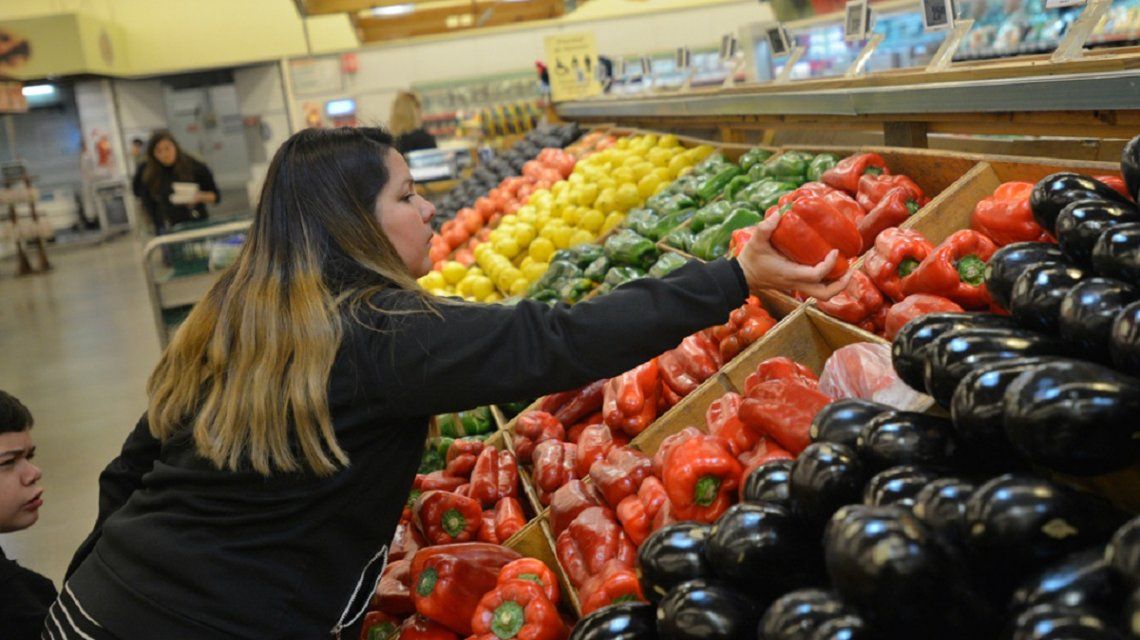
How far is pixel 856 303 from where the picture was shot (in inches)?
97.2

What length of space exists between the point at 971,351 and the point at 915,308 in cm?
92

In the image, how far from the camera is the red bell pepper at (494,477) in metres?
2.93

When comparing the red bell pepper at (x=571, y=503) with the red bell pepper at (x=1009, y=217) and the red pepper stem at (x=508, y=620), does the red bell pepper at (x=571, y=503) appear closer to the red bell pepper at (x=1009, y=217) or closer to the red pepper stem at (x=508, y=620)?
the red pepper stem at (x=508, y=620)

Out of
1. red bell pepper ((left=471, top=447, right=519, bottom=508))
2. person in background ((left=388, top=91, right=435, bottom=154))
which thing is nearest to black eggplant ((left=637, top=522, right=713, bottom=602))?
red bell pepper ((left=471, top=447, right=519, bottom=508))

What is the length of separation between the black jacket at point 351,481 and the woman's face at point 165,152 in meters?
9.10

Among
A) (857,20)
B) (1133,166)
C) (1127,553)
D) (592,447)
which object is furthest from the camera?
(857,20)

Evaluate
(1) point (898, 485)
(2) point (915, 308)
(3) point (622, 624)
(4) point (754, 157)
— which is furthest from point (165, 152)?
(1) point (898, 485)

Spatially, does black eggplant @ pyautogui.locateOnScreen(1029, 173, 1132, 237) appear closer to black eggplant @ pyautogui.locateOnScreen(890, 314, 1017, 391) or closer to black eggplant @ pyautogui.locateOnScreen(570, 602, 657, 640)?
black eggplant @ pyautogui.locateOnScreen(890, 314, 1017, 391)

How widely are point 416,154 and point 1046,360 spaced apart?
29.1 feet

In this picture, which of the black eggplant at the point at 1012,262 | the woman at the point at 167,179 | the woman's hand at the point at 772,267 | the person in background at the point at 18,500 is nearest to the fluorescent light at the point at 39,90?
the woman at the point at 167,179

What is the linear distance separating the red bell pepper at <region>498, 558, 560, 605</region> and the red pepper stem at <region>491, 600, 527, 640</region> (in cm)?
7

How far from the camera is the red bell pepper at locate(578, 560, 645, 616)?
198 cm

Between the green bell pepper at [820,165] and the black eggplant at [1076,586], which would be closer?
the black eggplant at [1076,586]

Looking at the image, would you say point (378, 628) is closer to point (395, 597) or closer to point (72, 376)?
point (395, 597)
